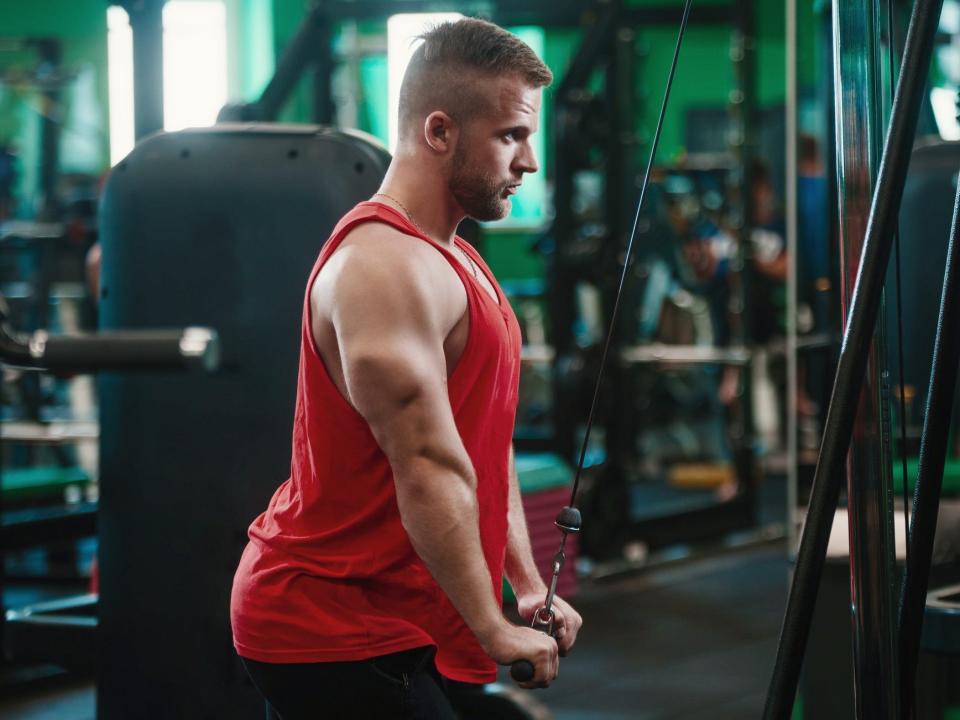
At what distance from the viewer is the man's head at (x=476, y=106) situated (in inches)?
50.9

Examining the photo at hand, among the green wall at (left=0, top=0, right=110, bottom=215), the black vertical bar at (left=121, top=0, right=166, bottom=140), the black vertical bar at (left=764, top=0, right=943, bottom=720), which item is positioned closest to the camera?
the black vertical bar at (left=764, top=0, right=943, bottom=720)

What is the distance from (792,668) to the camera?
985mm

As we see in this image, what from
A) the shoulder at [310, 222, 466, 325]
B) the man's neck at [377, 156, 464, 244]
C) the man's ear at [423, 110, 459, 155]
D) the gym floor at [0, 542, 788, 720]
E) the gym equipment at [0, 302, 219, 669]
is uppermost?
the man's ear at [423, 110, 459, 155]

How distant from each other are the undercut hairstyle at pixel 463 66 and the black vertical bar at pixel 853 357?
418mm

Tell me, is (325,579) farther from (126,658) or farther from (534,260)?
(534,260)

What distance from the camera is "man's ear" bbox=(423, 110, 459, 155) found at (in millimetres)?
1305

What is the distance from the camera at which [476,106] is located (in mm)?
1295

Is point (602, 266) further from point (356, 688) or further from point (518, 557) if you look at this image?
point (356, 688)

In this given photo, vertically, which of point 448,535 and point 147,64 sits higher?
point 147,64

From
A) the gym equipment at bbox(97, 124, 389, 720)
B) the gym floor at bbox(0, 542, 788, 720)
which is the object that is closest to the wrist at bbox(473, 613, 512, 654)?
the gym equipment at bbox(97, 124, 389, 720)

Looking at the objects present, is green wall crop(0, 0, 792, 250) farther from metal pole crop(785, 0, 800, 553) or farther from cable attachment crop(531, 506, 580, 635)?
cable attachment crop(531, 506, 580, 635)

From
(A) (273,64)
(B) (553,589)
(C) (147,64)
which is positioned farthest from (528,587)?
(A) (273,64)

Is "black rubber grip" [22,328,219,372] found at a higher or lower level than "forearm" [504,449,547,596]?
higher

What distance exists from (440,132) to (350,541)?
45 cm
